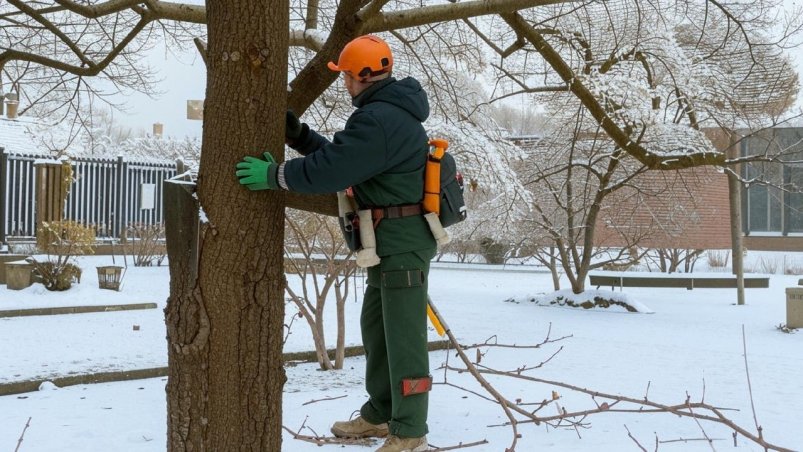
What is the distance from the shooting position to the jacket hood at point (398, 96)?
2969 mm

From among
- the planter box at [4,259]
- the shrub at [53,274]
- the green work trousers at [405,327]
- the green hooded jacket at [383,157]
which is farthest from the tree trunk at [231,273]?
the planter box at [4,259]

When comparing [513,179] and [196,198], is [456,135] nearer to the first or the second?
[513,179]

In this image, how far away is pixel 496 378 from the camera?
6344 millimetres

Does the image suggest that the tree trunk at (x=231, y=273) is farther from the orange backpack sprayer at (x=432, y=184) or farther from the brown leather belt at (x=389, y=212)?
the orange backpack sprayer at (x=432, y=184)

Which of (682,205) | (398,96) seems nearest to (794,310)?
(682,205)

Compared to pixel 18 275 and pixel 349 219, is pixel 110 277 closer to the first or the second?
pixel 18 275

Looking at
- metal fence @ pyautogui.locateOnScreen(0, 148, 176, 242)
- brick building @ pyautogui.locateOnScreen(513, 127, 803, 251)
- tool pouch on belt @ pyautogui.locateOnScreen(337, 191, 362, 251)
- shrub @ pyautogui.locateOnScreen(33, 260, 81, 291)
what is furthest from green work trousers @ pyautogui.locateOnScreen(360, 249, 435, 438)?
metal fence @ pyautogui.locateOnScreen(0, 148, 176, 242)

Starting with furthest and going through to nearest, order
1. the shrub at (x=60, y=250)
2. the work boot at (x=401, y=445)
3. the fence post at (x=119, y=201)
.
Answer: the fence post at (x=119, y=201), the shrub at (x=60, y=250), the work boot at (x=401, y=445)

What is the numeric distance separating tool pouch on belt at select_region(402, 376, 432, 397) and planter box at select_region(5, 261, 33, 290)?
9.83 m

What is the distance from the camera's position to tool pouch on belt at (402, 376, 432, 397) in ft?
10.3

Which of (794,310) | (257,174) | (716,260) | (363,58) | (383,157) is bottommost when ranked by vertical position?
(794,310)

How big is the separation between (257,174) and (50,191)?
1267 cm

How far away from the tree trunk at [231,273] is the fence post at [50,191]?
12201 mm

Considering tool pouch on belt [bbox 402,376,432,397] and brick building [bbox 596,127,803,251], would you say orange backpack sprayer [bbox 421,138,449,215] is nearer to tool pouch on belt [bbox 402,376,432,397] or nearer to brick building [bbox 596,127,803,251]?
tool pouch on belt [bbox 402,376,432,397]
